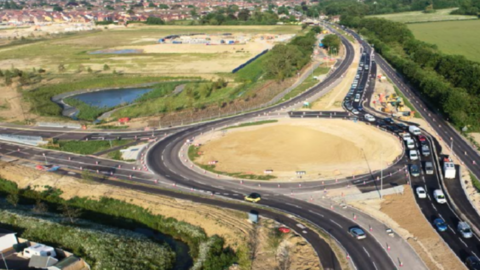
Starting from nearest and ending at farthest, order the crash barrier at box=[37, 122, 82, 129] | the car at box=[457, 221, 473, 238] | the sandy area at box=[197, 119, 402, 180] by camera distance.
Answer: the car at box=[457, 221, 473, 238]
the sandy area at box=[197, 119, 402, 180]
the crash barrier at box=[37, 122, 82, 129]

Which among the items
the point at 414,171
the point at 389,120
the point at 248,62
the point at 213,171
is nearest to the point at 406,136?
the point at 389,120

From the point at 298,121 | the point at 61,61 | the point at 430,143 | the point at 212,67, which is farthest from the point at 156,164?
the point at 61,61

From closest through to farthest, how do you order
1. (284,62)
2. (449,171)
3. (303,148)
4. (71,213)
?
(71,213) → (449,171) → (303,148) → (284,62)

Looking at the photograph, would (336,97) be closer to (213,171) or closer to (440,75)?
(440,75)

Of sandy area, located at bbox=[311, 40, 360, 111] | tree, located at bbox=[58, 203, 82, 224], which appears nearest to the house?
tree, located at bbox=[58, 203, 82, 224]

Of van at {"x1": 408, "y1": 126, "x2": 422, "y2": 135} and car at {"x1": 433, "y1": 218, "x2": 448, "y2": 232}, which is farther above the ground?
van at {"x1": 408, "y1": 126, "x2": 422, "y2": 135}

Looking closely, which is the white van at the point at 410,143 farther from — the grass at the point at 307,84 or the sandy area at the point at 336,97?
the grass at the point at 307,84

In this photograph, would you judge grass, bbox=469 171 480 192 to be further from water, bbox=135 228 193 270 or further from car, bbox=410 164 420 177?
water, bbox=135 228 193 270
